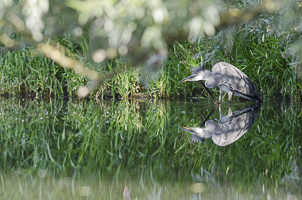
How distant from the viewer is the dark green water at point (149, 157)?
3.48 ft

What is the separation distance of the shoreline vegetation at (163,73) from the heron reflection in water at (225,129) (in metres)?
1.27

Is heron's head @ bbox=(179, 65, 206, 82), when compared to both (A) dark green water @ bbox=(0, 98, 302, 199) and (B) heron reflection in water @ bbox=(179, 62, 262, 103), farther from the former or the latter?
(A) dark green water @ bbox=(0, 98, 302, 199)

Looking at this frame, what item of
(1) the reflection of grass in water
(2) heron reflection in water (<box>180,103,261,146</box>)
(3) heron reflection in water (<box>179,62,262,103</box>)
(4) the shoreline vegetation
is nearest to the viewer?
(1) the reflection of grass in water

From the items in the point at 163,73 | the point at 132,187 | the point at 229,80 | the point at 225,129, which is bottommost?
the point at 132,187

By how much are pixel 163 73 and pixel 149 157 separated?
99.3 inches

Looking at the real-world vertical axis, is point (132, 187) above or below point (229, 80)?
below

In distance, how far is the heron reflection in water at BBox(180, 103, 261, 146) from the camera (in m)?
1.86

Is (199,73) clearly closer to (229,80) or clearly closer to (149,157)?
(229,80)

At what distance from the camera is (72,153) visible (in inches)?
62.3

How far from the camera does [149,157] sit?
1.52 m

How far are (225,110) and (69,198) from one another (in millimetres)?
2195

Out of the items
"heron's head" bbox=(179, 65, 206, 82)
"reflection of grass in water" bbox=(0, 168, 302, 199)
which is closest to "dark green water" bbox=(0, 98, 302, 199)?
"reflection of grass in water" bbox=(0, 168, 302, 199)

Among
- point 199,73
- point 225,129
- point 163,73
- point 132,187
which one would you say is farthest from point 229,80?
point 132,187

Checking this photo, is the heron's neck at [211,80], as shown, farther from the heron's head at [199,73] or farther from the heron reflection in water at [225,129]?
the heron reflection in water at [225,129]
